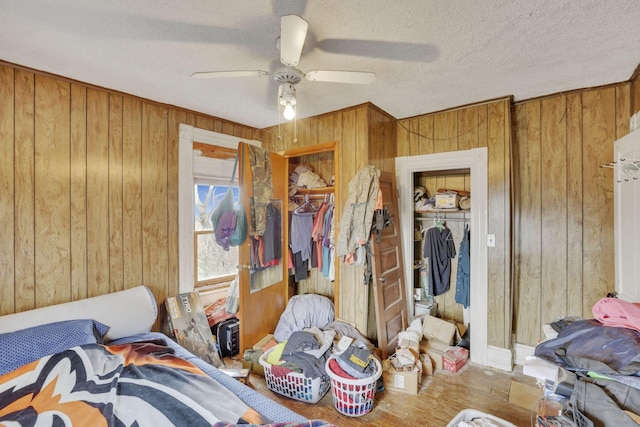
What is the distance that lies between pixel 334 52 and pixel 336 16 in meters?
0.33

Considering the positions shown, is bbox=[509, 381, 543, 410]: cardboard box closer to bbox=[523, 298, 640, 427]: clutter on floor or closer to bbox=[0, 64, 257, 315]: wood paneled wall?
bbox=[523, 298, 640, 427]: clutter on floor

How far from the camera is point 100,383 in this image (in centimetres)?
137

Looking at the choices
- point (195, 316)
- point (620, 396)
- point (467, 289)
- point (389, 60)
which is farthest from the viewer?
point (467, 289)

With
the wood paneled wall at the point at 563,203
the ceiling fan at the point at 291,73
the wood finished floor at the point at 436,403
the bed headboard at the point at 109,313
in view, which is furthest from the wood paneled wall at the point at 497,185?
the bed headboard at the point at 109,313

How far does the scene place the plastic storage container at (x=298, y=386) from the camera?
2080 millimetres

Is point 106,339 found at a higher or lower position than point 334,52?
lower

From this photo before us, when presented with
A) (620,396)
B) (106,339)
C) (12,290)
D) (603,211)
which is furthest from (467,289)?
(12,290)

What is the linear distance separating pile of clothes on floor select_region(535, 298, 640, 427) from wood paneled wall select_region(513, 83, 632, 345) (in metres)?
1.16

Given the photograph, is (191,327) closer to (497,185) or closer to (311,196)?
(311,196)

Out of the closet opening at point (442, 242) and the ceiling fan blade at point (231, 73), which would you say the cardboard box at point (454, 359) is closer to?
the closet opening at point (442, 242)

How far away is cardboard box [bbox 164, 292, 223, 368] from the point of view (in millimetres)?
2521

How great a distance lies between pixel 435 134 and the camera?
296 centimetres

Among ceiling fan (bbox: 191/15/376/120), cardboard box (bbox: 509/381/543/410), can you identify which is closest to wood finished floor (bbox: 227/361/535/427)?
cardboard box (bbox: 509/381/543/410)

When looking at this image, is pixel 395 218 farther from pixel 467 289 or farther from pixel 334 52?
pixel 334 52
